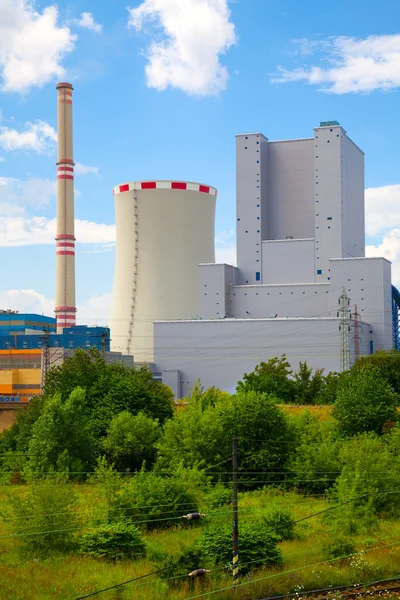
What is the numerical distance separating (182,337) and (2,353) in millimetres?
15022

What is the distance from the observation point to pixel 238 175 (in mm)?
57062

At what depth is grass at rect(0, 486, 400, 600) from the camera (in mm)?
13234

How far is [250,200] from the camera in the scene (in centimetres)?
5706

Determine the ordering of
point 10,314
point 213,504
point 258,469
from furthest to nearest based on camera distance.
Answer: point 10,314
point 258,469
point 213,504

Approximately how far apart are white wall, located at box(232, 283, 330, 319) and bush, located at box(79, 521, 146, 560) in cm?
3776

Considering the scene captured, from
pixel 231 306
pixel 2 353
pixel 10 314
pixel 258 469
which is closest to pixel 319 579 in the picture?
pixel 258 469

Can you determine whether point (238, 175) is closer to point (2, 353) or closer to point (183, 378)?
point (183, 378)

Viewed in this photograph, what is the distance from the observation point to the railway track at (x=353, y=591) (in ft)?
42.7

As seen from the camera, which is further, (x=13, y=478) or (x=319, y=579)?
(x=13, y=478)

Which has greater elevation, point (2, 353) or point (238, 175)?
point (238, 175)

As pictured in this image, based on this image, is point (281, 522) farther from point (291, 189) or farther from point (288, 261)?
point (291, 189)

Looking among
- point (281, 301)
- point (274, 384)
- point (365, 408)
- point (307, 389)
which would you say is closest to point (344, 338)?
point (307, 389)

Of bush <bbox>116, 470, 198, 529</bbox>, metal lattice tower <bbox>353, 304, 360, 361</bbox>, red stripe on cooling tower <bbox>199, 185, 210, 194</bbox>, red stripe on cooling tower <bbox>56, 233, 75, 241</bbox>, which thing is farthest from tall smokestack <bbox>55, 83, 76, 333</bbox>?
bush <bbox>116, 470, 198, 529</bbox>

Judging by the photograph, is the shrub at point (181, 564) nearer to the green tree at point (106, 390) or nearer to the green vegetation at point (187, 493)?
the green vegetation at point (187, 493)
